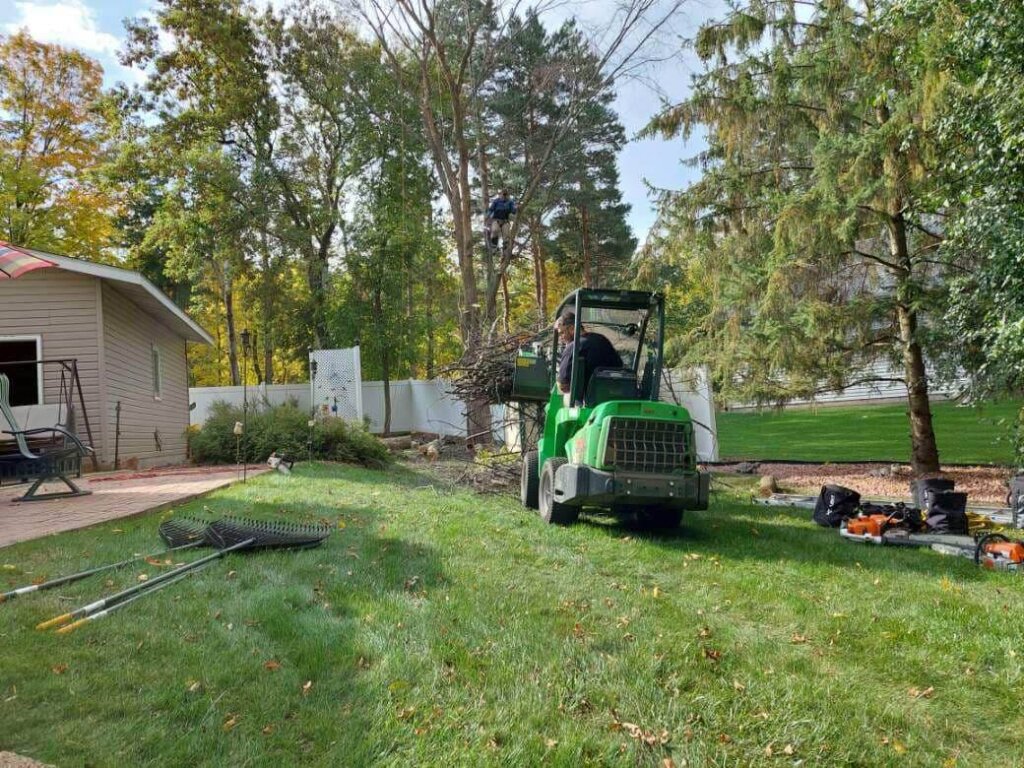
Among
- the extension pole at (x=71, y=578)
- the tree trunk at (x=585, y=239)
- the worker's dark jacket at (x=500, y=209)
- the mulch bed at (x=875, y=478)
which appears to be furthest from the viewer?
the tree trunk at (x=585, y=239)

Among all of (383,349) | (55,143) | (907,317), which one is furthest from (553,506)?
(55,143)

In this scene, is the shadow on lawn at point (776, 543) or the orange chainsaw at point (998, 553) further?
the shadow on lawn at point (776, 543)

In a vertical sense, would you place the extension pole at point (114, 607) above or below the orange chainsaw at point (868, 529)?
above

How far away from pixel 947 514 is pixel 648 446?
2676 millimetres

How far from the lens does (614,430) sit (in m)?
5.50

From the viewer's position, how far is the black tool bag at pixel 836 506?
642 cm

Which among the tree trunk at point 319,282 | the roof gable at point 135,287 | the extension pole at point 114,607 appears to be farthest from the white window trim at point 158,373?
the extension pole at point 114,607

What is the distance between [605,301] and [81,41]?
21.7 meters

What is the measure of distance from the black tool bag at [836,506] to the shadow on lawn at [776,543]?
0.13m

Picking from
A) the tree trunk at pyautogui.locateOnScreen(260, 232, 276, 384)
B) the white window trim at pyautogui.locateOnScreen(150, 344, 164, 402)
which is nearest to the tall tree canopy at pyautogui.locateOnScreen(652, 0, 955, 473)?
the white window trim at pyautogui.locateOnScreen(150, 344, 164, 402)

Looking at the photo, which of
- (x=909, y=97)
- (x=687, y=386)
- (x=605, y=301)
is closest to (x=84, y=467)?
(x=605, y=301)

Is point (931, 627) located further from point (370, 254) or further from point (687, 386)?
point (370, 254)

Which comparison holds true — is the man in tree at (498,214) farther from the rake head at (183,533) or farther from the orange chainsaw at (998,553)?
the orange chainsaw at (998,553)

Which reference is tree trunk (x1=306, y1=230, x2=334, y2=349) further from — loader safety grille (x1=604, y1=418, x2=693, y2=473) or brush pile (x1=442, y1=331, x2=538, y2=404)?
loader safety grille (x1=604, y1=418, x2=693, y2=473)
